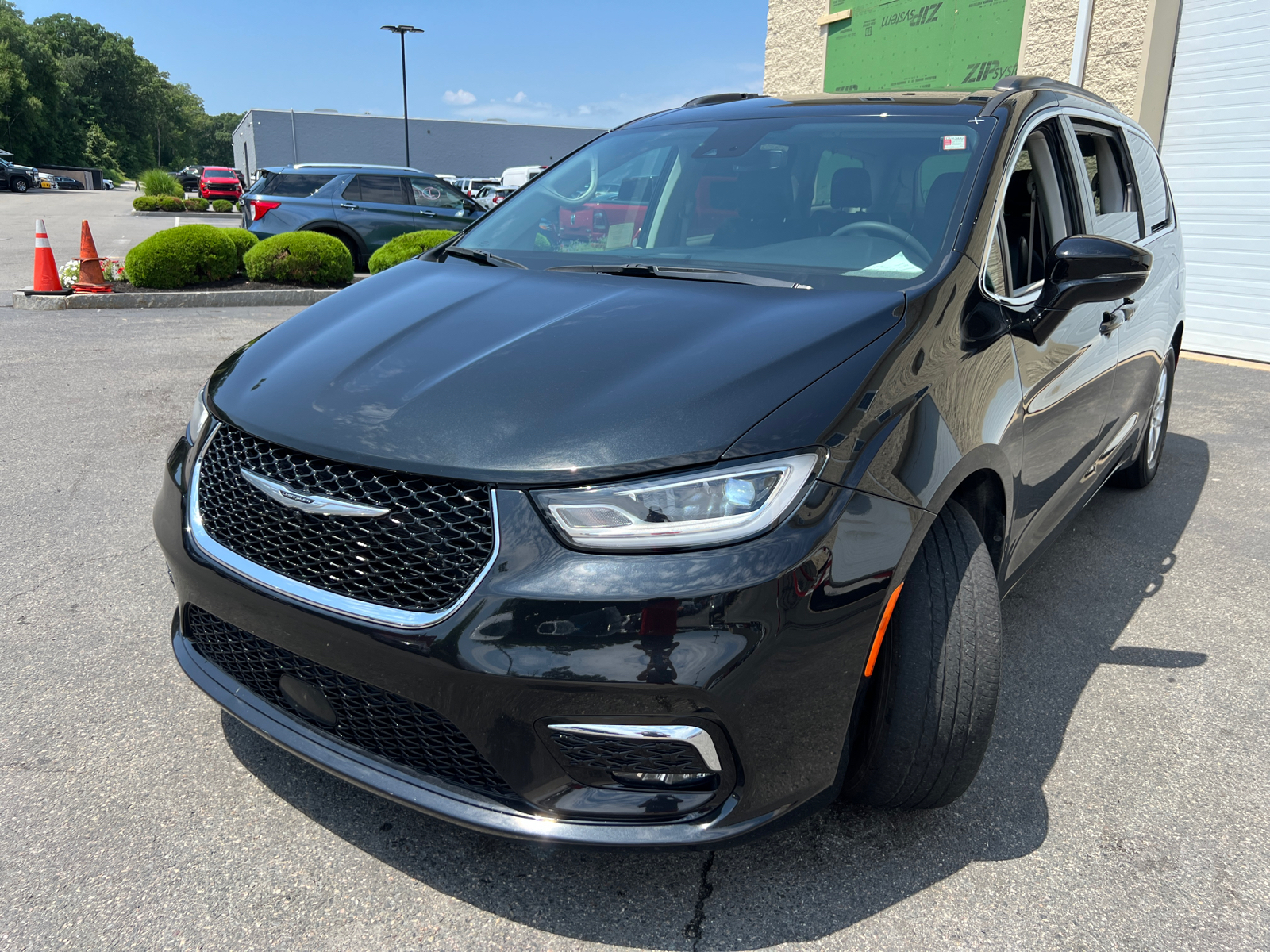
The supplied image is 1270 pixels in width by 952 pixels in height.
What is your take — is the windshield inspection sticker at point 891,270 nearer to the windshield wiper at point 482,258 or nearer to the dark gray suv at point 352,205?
the windshield wiper at point 482,258

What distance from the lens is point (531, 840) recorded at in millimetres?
1703

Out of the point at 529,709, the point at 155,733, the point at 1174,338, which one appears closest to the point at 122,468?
the point at 155,733

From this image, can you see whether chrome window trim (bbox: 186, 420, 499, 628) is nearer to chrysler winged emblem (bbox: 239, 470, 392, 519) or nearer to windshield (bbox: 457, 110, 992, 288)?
chrysler winged emblem (bbox: 239, 470, 392, 519)

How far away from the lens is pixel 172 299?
10.1 meters

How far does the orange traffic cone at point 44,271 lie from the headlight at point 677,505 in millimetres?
10339

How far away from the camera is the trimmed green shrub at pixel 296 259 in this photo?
1100 cm

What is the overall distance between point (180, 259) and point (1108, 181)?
986 cm

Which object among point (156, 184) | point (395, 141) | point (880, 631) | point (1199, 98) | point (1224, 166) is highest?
point (395, 141)

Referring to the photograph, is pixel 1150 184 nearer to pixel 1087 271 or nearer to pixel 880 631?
pixel 1087 271

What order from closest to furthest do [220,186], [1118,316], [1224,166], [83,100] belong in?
[1118,316]
[1224,166]
[220,186]
[83,100]

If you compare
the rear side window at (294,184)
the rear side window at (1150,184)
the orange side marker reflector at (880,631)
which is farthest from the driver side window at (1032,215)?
the rear side window at (294,184)

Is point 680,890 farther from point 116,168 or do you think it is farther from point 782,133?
point 116,168

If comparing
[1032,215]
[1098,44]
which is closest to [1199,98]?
[1098,44]

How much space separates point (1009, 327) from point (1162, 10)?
9171 millimetres
